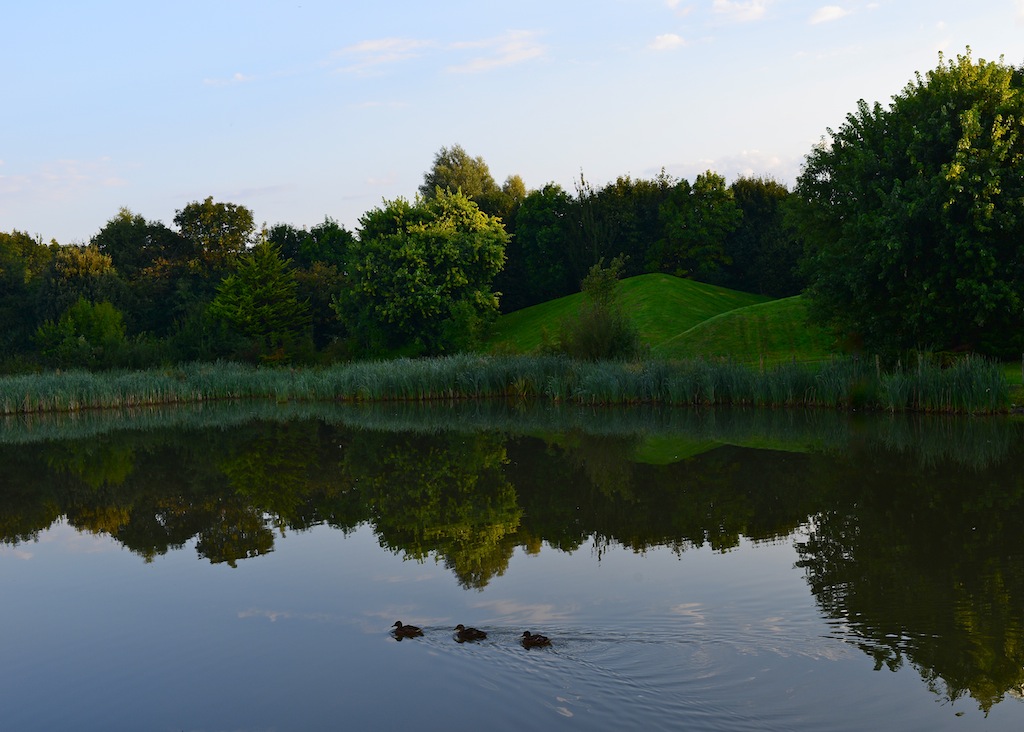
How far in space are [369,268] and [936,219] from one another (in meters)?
31.7

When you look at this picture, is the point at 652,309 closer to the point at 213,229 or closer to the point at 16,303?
the point at 213,229

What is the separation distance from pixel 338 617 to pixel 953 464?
11051 mm

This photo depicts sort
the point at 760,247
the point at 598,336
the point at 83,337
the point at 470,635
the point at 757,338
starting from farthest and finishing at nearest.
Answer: the point at 760,247, the point at 83,337, the point at 757,338, the point at 598,336, the point at 470,635

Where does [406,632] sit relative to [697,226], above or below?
below

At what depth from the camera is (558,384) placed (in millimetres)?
29750

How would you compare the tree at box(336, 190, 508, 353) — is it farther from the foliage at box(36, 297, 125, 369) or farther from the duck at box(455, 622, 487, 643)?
the duck at box(455, 622, 487, 643)

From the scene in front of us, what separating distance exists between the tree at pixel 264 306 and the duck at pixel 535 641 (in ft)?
144

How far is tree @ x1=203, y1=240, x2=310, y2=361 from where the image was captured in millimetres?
50375

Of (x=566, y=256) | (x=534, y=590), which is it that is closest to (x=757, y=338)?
(x=566, y=256)

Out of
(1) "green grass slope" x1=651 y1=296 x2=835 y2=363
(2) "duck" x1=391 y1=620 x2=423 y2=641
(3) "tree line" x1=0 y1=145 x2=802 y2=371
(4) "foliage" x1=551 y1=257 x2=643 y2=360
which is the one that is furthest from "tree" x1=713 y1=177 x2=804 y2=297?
(2) "duck" x1=391 y1=620 x2=423 y2=641

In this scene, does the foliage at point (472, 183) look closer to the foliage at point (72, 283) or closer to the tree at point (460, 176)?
the tree at point (460, 176)

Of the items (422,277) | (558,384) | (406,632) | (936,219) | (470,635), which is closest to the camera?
(470,635)

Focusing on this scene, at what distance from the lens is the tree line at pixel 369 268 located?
50125 millimetres

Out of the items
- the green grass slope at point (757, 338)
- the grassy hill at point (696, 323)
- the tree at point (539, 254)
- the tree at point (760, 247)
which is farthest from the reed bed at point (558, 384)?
the tree at point (760, 247)
